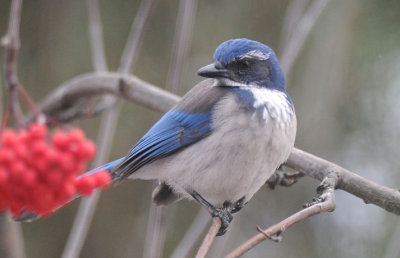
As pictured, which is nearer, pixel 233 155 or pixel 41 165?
pixel 41 165

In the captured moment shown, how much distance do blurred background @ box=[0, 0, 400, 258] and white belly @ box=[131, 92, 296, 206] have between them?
1504 millimetres

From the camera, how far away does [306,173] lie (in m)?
3.48

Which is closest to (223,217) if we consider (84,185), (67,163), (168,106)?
(168,106)

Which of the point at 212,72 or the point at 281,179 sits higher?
the point at 212,72

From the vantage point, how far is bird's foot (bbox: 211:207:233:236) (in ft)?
11.6

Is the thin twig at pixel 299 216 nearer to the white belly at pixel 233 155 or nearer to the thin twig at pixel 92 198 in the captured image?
the white belly at pixel 233 155

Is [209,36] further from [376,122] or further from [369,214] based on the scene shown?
[369,214]

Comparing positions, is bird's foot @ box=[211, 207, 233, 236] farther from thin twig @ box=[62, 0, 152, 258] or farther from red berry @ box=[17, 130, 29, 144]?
red berry @ box=[17, 130, 29, 144]

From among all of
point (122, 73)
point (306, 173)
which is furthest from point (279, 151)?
point (122, 73)

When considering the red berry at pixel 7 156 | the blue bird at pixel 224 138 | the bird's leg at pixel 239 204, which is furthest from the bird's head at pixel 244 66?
the red berry at pixel 7 156

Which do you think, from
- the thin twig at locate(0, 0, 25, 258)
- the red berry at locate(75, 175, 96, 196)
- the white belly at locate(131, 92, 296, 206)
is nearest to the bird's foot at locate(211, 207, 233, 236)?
the white belly at locate(131, 92, 296, 206)

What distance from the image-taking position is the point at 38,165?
1.73m

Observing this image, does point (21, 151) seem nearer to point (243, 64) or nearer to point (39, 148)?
point (39, 148)

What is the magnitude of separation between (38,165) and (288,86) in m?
4.09
